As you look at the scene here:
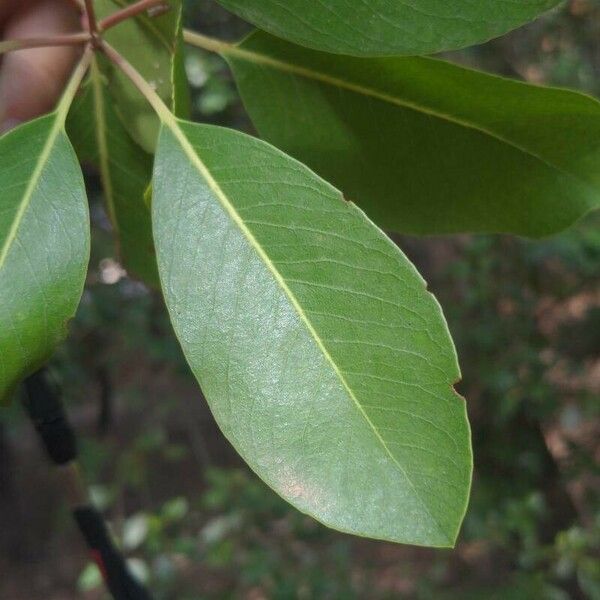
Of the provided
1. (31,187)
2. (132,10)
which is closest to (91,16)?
(132,10)

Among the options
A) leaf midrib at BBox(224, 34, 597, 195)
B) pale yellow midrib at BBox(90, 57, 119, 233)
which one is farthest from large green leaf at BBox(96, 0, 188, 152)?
leaf midrib at BBox(224, 34, 597, 195)

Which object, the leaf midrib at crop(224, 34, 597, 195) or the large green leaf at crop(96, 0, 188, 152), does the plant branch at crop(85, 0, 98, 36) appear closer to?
the large green leaf at crop(96, 0, 188, 152)

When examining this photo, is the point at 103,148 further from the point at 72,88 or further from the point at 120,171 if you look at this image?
the point at 72,88

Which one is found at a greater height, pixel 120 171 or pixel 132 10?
pixel 132 10

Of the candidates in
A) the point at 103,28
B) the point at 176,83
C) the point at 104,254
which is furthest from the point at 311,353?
the point at 104,254

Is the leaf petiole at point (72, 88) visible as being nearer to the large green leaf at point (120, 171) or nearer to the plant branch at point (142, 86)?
the plant branch at point (142, 86)

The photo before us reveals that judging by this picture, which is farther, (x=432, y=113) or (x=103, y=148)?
(x=103, y=148)

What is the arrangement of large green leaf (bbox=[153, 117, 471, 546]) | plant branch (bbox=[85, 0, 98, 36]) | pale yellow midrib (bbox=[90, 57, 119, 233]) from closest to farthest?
large green leaf (bbox=[153, 117, 471, 546]) < plant branch (bbox=[85, 0, 98, 36]) < pale yellow midrib (bbox=[90, 57, 119, 233])
